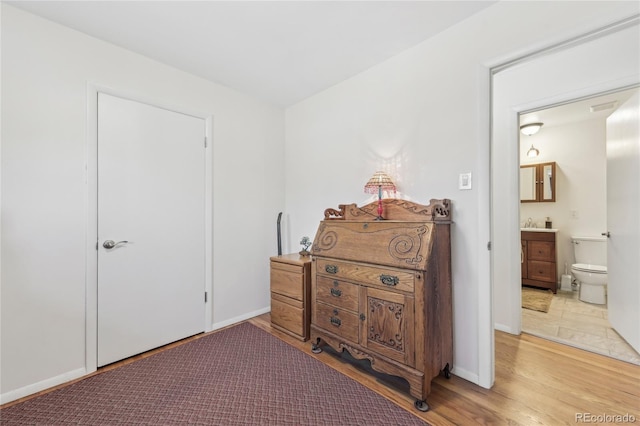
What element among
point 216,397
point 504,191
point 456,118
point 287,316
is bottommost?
point 216,397

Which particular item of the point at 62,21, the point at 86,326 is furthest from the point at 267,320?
the point at 62,21

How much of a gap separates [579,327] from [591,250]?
73.6 inches

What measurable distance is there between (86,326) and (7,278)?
0.57m

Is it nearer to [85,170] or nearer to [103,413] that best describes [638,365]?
[103,413]

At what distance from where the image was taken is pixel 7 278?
1730 millimetres

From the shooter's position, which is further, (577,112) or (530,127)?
(530,127)

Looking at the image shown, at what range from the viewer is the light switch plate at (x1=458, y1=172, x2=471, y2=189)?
1.89 m

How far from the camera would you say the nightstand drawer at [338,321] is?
1976mm

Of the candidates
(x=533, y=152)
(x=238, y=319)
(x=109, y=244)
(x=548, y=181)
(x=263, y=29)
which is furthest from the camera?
(x=533, y=152)

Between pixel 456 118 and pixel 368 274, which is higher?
pixel 456 118

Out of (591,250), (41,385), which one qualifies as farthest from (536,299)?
(41,385)

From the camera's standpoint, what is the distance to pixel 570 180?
13.7 ft

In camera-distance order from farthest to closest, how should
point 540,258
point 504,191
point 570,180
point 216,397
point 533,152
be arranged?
point 533,152, point 570,180, point 540,258, point 504,191, point 216,397

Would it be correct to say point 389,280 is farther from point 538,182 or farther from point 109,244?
point 538,182
